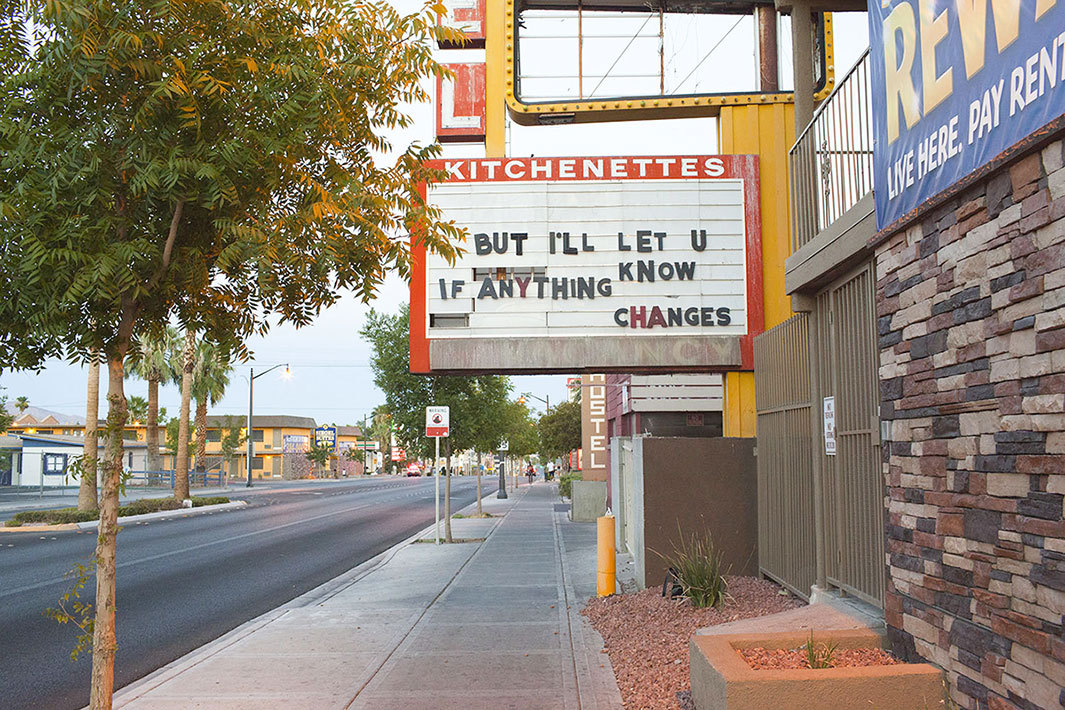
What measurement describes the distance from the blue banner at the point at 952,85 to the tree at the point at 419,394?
15.9 m

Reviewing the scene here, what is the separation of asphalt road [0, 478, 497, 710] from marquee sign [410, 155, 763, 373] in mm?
4185

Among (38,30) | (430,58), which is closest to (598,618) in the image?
(430,58)

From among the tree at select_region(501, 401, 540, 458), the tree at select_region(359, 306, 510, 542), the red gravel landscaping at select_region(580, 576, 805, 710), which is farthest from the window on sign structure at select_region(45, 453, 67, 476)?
the red gravel landscaping at select_region(580, 576, 805, 710)

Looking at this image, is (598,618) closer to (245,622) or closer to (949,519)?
(245,622)

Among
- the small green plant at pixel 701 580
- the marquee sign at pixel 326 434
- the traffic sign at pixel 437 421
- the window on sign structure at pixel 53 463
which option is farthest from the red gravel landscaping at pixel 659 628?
the marquee sign at pixel 326 434

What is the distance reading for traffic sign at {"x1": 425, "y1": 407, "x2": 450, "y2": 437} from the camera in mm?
19061

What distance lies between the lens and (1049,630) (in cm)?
414

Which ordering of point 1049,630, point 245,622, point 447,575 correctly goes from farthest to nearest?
1. point 447,575
2. point 245,622
3. point 1049,630

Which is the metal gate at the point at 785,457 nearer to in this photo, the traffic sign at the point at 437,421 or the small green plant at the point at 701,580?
the small green plant at the point at 701,580

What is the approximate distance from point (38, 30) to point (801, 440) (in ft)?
22.2

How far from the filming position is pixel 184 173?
17.4ft

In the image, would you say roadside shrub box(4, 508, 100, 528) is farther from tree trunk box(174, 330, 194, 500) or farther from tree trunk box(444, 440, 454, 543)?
tree trunk box(444, 440, 454, 543)

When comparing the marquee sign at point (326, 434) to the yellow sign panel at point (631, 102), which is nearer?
the yellow sign panel at point (631, 102)

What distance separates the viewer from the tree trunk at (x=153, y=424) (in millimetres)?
46344
